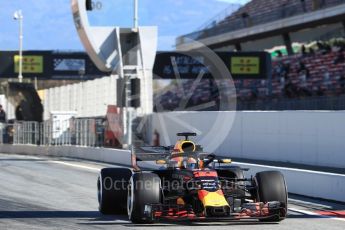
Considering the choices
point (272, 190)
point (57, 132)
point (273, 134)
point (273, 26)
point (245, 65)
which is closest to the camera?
point (272, 190)

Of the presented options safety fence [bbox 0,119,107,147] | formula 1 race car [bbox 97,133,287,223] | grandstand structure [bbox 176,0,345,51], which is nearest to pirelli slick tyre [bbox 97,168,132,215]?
formula 1 race car [bbox 97,133,287,223]

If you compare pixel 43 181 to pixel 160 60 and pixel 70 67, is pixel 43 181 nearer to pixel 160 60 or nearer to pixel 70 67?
pixel 160 60

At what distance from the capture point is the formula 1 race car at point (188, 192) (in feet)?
32.7

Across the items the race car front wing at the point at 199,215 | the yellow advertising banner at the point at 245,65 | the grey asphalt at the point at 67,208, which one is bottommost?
the grey asphalt at the point at 67,208

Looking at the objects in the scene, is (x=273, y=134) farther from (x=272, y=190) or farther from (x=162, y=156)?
(x=272, y=190)

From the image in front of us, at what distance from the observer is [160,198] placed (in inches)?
406

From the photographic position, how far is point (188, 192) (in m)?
10.2

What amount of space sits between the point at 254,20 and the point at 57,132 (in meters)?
28.0

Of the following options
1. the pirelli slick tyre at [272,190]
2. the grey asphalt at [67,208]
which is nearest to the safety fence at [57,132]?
the grey asphalt at [67,208]

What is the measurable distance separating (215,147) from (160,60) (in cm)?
2190

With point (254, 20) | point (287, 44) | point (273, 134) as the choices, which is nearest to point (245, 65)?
point (287, 44)

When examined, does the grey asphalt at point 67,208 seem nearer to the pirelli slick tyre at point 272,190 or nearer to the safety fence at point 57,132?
the pirelli slick tyre at point 272,190

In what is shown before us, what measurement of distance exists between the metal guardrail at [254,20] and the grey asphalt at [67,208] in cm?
3136

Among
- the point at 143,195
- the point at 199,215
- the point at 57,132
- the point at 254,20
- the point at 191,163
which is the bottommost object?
the point at 199,215
